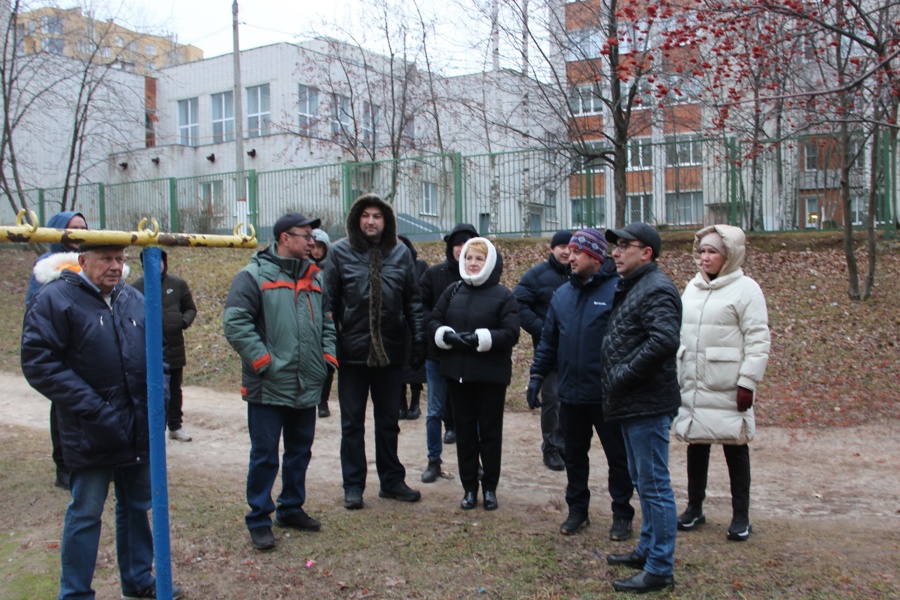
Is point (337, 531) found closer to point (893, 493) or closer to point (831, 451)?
point (893, 493)

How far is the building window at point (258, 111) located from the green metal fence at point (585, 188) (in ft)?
42.5

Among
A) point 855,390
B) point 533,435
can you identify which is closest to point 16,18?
Result: point 533,435

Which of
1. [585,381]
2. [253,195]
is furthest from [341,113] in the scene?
[585,381]

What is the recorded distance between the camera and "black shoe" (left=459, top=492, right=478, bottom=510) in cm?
570

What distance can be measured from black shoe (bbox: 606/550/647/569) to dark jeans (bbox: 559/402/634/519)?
471 mm

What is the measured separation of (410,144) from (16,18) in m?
9.93

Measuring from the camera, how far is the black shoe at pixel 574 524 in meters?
5.09

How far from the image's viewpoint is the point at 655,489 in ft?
14.1

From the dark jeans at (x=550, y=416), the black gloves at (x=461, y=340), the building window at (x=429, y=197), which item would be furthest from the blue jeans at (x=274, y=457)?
the building window at (x=429, y=197)

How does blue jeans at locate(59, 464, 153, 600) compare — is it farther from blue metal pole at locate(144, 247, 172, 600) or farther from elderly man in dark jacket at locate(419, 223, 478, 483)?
elderly man in dark jacket at locate(419, 223, 478, 483)

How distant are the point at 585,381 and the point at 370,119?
18.6 metres

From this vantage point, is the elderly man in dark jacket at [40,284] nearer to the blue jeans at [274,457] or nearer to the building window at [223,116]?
the blue jeans at [274,457]

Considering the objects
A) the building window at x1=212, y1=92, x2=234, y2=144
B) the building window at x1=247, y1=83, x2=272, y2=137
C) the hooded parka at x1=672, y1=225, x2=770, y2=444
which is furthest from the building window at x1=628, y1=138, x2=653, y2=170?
the building window at x1=212, y1=92, x2=234, y2=144

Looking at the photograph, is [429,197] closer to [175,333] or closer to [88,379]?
[175,333]
